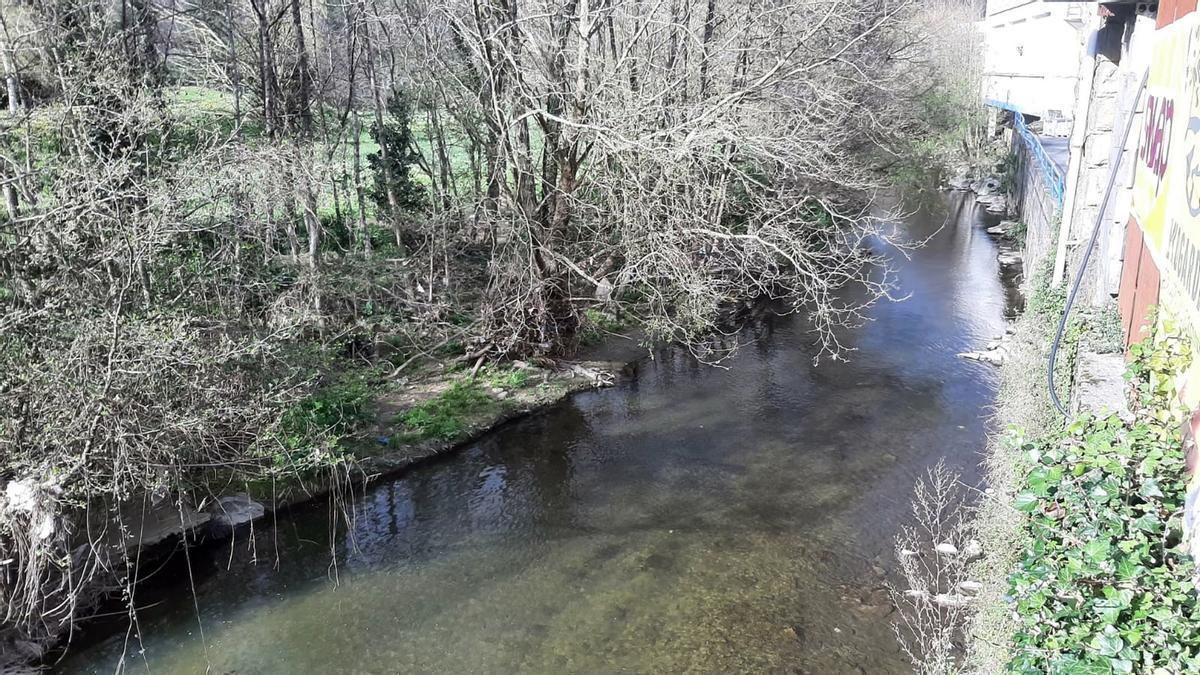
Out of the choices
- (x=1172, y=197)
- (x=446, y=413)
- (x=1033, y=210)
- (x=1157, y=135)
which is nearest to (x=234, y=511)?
(x=446, y=413)

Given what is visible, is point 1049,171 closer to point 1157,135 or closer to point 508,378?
point 1157,135

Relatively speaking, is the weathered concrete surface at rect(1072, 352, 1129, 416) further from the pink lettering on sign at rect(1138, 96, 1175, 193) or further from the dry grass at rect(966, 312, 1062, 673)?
the pink lettering on sign at rect(1138, 96, 1175, 193)

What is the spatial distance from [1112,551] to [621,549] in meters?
5.27

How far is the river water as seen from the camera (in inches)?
287

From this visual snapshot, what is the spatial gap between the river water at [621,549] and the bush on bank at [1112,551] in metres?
2.66

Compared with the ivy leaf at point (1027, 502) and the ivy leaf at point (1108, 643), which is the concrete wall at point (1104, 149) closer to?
the ivy leaf at point (1027, 502)

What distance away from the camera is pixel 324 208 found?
17.1 meters

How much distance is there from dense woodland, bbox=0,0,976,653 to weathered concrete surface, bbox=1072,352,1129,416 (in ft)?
11.8

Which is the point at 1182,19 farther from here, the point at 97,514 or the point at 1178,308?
the point at 97,514

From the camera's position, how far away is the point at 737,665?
7.01 metres

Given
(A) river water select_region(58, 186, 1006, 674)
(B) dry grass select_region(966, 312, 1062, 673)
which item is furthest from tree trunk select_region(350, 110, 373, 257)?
(B) dry grass select_region(966, 312, 1062, 673)

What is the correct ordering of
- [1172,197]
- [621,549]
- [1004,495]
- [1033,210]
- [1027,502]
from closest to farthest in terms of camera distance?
1. [1027,502]
2. [1172,197]
3. [1004,495]
4. [621,549]
5. [1033,210]

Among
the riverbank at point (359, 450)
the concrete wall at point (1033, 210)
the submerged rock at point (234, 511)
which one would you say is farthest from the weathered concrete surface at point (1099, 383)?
the submerged rock at point (234, 511)

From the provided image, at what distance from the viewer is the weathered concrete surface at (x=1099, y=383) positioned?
6500 mm
